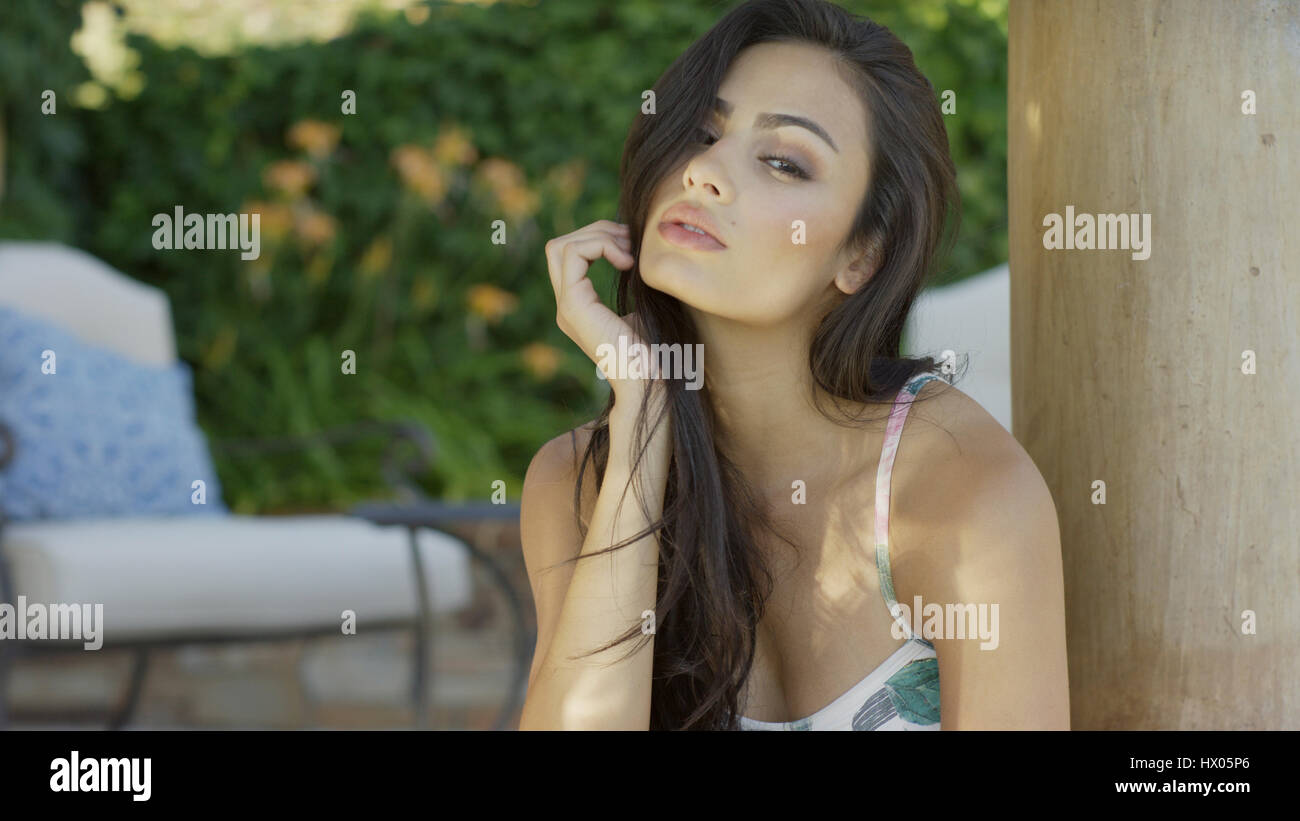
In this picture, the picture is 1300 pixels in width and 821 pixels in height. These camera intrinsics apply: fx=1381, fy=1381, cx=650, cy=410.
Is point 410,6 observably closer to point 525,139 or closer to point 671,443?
point 525,139

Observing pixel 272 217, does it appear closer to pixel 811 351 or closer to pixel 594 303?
pixel 594 303

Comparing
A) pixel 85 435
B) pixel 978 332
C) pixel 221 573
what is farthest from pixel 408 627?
pixel 978 332

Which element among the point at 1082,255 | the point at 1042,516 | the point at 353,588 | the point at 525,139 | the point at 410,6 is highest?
the point at 410,6

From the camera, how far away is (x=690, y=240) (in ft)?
5.22

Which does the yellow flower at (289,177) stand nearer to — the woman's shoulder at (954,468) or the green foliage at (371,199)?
the green foliage at (371,199)

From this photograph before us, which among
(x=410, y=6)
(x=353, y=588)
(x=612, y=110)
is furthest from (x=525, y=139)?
(x=353, y=588)

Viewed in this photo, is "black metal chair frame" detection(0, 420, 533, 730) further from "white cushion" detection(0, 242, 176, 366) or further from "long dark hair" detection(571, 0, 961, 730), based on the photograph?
"long dark hair" detection(571, 0, 961, 730)

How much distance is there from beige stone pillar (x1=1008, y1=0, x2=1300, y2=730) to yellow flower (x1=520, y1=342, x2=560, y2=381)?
13.5ft

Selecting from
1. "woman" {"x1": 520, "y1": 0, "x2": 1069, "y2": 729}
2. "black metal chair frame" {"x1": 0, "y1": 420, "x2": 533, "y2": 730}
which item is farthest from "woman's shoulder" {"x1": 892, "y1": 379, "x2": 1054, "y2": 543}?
"black metal chair frame" {"x1": 0, "y1": 420, "x2": 533, "y2": 730}

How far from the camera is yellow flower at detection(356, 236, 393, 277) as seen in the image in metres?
5.76

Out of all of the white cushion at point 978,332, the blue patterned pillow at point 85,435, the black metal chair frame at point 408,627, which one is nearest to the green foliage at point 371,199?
the blue patterned pillow at point 85,435
